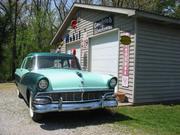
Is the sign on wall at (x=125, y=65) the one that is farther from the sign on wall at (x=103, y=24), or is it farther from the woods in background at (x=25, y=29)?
the woods in background at (x=25, y=29)

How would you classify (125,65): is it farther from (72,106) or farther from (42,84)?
(42,84)

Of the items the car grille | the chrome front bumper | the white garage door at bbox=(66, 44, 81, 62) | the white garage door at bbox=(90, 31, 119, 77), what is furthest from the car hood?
the white garage door at bbox=(66, 44, 81, 62)

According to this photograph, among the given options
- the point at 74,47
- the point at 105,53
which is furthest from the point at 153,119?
the point at 74,47

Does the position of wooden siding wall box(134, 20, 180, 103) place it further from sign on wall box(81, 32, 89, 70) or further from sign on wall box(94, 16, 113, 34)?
sign on wall box(81, 32, 89, 70)

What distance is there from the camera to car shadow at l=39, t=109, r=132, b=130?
7055mm

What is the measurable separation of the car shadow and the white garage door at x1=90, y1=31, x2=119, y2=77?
3.33 metres

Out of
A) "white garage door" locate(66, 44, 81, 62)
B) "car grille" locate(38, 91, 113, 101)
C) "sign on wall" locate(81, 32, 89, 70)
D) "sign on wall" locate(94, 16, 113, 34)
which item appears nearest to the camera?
"car grille" locate(38, 91, 113, 101)

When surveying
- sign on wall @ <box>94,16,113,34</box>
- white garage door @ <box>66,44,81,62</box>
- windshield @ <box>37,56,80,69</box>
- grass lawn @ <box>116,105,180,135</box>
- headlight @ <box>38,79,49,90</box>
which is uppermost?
sign on wall @ <box>94,16,113,34</box>

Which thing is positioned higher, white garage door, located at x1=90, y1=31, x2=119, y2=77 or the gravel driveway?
white garage door, located at x1=90, y1=31, x2=119, y2=77

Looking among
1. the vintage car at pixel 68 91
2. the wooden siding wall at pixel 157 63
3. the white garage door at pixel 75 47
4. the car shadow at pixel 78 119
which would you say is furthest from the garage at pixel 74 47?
the vintage car at pixel 68 91

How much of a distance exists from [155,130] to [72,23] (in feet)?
37.2

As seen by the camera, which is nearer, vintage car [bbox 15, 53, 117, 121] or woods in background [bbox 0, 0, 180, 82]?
vintage car [bbox 15, 53, 117, 121]

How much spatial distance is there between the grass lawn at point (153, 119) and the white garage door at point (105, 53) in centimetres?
250

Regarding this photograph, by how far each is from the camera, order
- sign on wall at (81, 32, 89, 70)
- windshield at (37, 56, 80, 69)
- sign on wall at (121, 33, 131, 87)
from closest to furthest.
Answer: windshield at (37, 56, 80, 69)
sign on wall at (121, 33, 131, 87)
sign on wall at (81, 32, 89, 70)
